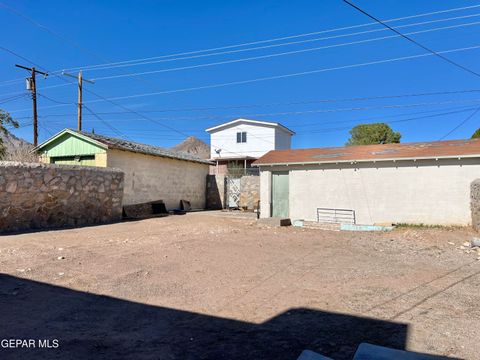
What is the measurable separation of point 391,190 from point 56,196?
12305 millimetres

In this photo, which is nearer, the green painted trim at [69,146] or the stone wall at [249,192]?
the green painted trim at [69,146]

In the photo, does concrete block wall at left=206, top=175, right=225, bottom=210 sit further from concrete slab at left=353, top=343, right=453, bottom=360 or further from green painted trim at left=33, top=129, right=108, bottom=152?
concrete slab at left=353, top=343, right=453, bottom=360

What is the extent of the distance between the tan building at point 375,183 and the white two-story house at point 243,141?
19.5 metres

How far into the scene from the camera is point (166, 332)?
3.83m

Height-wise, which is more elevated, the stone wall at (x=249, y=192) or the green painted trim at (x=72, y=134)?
the green painted trim at (x=72, y=134)

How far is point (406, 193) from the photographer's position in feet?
45.6

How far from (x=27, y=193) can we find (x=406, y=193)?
13264mm

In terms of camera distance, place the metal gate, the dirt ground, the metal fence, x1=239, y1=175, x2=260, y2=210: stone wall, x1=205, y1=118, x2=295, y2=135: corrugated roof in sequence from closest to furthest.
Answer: the dirt ground → the metal fence → x1=239, y1=175, x2=260, y2=210: stone wall → the metal gate → x1=205, y1=118, x2=295, y2=135: corrugated roof

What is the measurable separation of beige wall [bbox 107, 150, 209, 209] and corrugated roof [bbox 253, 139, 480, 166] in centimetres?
586

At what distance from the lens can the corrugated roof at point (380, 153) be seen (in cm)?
1330

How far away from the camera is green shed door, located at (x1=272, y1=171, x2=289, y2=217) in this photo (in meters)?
16.8

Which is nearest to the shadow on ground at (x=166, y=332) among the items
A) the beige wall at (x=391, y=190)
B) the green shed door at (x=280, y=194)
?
the beige wall at (x=391, y=190)

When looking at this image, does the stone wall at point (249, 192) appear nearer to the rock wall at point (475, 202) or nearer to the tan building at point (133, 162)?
the tan building at point (133, 162)

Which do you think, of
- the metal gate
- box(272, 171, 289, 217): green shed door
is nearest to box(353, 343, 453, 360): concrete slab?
box(272, 171, 289, 217): green shed door
